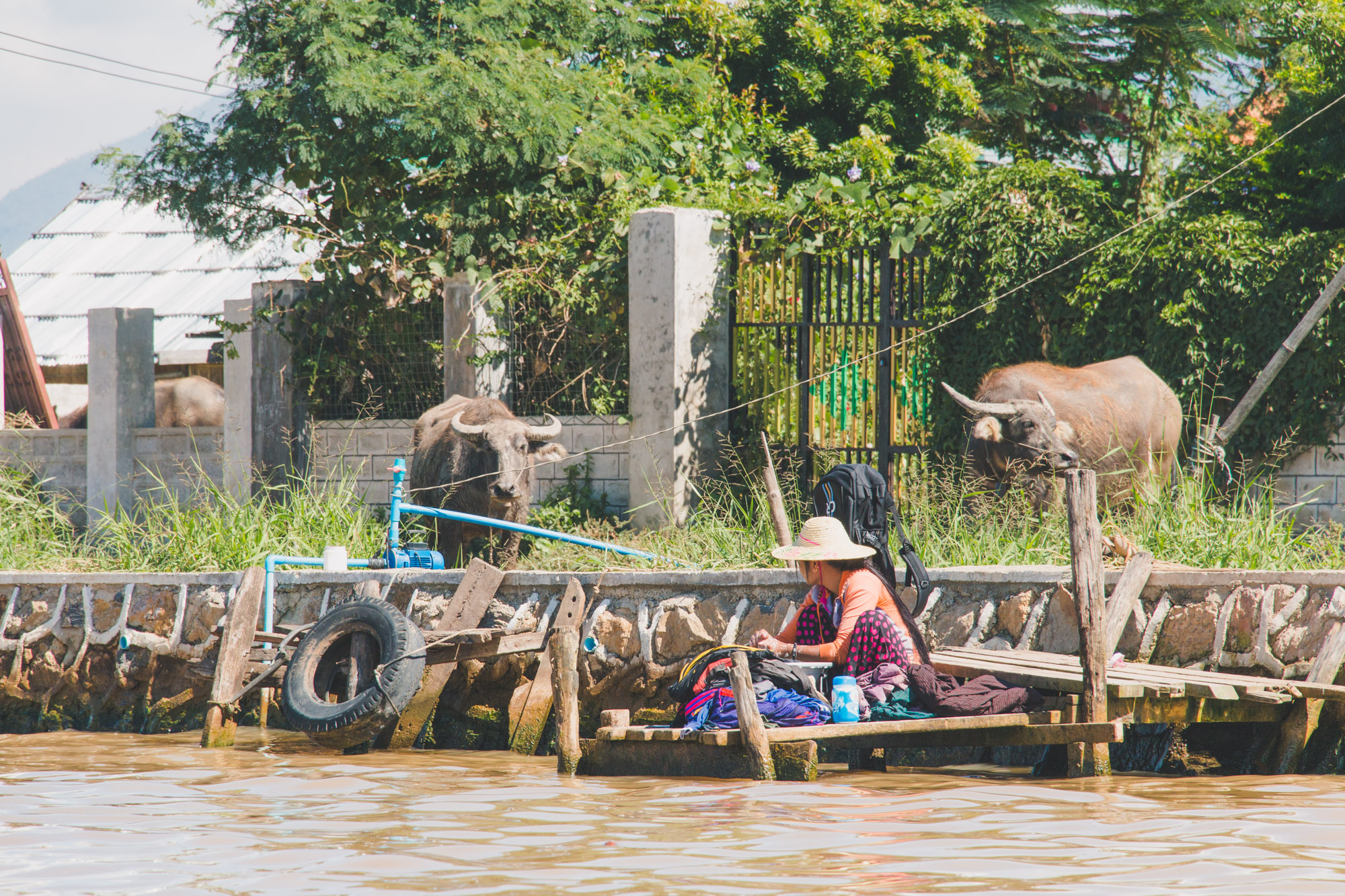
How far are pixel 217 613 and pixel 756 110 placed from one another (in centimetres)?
859

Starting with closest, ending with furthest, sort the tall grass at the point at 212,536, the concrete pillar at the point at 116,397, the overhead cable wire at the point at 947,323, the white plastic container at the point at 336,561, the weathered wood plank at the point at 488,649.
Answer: the weathered wood plank at the point at 488,649 < the white plastic container at the point at 336,561 < the tall grass at the point at 212,536 < the overhead cable wire at the point at 947,323 < the concrete pillar at the point at 116,397

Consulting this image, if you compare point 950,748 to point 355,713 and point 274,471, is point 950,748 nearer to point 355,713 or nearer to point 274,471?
point 355,713

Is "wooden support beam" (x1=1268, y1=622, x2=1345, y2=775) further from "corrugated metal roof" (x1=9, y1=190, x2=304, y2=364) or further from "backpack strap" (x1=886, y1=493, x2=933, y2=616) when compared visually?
"corrugated metal roof" (x1=9, y1=190, x2=304, y2=364)

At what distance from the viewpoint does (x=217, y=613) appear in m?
9.00

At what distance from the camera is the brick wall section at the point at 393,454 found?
426 inches

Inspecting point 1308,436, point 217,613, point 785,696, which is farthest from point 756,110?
point 785,696

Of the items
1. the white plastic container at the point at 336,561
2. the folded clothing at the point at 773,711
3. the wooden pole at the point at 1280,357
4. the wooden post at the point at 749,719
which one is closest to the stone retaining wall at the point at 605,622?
the white plastic container at the point at 336,561

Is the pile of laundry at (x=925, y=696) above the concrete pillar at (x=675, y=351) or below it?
below

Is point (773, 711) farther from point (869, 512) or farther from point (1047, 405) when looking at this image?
point (1047, 405)

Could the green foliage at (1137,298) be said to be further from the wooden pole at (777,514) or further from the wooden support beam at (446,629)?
the wooden support beam at (446,629)

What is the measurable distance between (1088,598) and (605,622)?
3.01 m

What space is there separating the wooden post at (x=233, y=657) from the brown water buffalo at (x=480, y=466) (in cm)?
155

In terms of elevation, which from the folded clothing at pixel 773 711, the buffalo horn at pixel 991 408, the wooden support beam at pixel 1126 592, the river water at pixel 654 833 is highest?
the buffalo horn at pixel 991 408

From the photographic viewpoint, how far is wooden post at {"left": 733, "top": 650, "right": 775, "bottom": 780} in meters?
5.95
